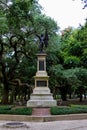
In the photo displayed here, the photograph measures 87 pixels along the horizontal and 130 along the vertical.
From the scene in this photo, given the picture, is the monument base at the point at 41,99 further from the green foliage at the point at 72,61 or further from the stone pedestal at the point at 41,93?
the green foliage at the point at 72,61

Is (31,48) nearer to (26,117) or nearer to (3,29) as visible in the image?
(3,29)

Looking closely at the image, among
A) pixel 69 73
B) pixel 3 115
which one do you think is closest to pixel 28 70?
pixel 69 73

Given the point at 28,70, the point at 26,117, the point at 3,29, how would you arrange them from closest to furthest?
the point at 26,117 → the point at 3,29 → the point at 28,70

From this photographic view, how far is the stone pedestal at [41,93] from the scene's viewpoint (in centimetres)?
2267

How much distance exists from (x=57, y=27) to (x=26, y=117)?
560 inches

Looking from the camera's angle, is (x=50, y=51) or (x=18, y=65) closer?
(x=50, y=51)

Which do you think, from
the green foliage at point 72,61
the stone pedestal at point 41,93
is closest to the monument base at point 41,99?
the stone pedestal at point 41,93

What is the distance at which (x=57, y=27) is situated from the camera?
97.0ft

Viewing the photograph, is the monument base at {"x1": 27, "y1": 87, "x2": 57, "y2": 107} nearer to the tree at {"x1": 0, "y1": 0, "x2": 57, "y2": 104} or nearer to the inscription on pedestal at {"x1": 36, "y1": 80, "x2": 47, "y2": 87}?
the inscription on pedestal at {"x1": 36, "y1": 80, "x2": 47, "y2": 87}

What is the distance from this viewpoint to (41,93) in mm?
23453

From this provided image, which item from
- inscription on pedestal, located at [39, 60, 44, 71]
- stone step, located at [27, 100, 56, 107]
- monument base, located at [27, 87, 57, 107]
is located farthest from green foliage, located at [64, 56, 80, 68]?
stone step, located at [27, 100, 56, 107]

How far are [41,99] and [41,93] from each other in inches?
21.7

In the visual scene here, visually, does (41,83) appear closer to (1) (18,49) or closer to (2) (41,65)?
(2) (41,65)

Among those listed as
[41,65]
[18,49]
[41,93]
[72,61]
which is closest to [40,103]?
[41,93]
